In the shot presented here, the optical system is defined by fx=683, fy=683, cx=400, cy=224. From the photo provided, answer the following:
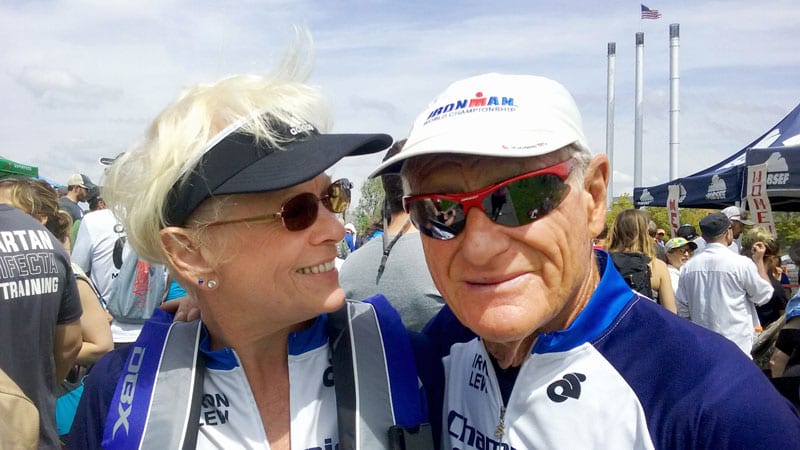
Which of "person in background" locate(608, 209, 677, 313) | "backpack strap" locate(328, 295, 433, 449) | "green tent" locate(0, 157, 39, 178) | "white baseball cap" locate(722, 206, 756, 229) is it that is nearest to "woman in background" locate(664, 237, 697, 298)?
"white baseball cap" locate(722, 206, 756, 229)

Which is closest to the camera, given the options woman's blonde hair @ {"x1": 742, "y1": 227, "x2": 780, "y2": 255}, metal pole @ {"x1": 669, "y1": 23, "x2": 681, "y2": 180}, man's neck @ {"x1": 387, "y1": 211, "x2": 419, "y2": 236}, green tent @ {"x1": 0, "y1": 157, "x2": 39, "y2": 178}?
man's neck @ {"x1": 387, "y1": 211, "x2": 419, "y2": 236}

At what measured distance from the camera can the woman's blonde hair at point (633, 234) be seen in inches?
228

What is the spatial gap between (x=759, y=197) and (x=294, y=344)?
686 cm

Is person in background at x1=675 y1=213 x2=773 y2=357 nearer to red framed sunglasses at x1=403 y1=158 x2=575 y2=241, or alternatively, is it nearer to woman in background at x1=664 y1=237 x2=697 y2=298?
woman in background at x1=664 y1=237 x2=697 y2=298

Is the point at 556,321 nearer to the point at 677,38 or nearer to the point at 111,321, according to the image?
the point at 111,321

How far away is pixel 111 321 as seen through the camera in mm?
5035

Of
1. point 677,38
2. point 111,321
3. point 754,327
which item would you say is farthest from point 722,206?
point 677,38

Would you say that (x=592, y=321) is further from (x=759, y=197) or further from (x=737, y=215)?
(x=737, y=215)

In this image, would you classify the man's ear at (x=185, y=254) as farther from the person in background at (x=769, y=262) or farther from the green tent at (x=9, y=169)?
the person in background at (x=769, y=262)

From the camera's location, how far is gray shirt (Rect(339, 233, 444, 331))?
304cm

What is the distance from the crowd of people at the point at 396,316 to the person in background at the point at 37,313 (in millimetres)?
1535

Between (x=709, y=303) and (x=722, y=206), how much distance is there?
530cm

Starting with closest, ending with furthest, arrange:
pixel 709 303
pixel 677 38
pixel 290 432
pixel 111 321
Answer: pixel 290 432
pixel 111 321
pixel 709 303
pixel 677 38

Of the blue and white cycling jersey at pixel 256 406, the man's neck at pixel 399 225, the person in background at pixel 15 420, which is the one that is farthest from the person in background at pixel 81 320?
the person in background at pixel 15 420
